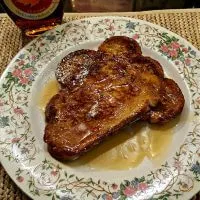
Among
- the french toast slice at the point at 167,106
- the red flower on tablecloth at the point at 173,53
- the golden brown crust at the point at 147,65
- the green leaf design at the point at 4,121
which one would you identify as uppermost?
the golden brown crust at the point at 147,65

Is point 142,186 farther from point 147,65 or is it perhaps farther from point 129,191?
point 147,65

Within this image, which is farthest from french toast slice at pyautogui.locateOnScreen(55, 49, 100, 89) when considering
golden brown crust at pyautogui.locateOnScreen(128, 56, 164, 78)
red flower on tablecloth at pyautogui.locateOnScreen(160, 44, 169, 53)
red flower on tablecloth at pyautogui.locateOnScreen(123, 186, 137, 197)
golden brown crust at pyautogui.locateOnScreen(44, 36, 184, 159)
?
red flower on tablecloth at pyautogui.locateOnScreen(123, 186, 137, 197)

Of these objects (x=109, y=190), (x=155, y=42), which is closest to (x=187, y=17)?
(x=155, y=42)

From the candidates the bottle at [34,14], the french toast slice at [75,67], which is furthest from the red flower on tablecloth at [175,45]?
the bottle at [34,14]

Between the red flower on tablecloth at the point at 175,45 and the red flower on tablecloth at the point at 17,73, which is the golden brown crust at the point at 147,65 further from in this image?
the red flower on tablecloth at the point at 17,73

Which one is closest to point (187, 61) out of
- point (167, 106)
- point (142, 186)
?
point (167, 106)

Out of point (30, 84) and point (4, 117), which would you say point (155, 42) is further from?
point (4, 117)

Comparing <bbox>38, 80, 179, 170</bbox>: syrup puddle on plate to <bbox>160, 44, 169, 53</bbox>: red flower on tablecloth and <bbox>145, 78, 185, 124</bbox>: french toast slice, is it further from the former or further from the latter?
<bbox>160, 44, 169, 53</bbox>: red flower on tablecloth
